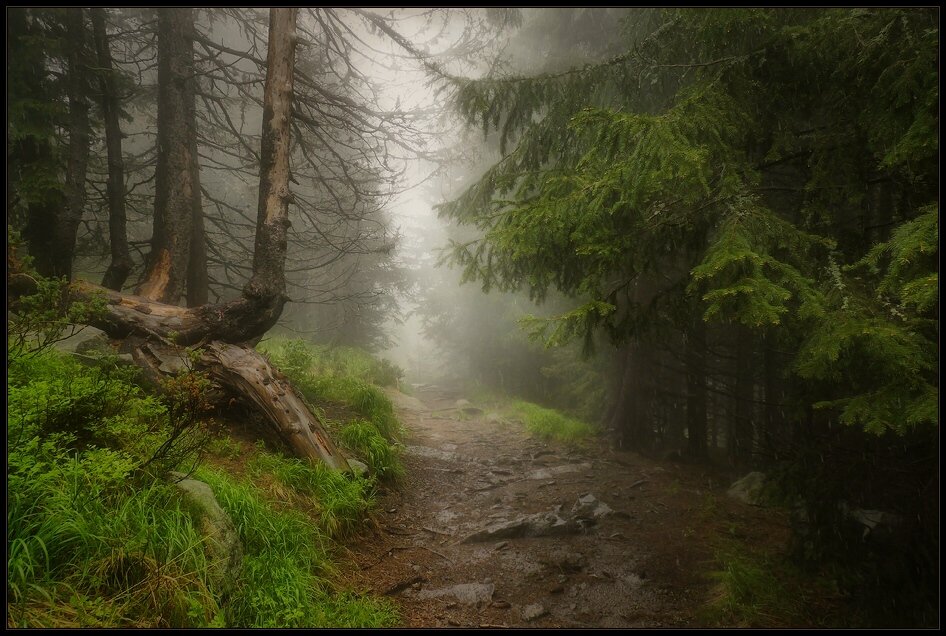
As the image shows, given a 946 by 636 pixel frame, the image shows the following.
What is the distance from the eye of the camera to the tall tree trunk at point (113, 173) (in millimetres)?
6574

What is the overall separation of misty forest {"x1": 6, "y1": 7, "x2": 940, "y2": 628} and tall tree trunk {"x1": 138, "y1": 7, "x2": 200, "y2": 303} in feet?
0.15

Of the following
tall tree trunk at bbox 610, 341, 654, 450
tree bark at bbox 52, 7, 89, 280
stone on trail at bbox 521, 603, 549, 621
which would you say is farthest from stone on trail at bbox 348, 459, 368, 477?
tall tree trunk at bbox 610, 341, 654, 450

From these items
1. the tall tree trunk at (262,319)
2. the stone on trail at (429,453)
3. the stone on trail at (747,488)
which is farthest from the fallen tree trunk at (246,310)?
the stone on trail at (747,488)

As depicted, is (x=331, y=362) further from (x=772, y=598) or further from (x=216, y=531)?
(x=772, y=598)

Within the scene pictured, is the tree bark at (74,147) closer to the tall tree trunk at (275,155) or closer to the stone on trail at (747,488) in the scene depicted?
the tall tree trunk at (275,155)

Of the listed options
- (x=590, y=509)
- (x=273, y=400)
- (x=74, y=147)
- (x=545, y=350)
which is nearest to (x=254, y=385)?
(x=273, y=400)

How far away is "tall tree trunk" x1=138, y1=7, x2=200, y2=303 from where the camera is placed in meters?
6.75

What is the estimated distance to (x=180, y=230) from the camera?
6.87 m

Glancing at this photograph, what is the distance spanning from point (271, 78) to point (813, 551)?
935 cm

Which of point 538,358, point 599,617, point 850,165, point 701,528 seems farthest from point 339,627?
point 538,358

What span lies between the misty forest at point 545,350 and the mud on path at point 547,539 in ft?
0.15

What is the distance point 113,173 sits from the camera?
6.64m

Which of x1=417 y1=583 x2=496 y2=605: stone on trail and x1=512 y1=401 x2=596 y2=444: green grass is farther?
x1=512 y1=401 x2=596 y2=444: green grass

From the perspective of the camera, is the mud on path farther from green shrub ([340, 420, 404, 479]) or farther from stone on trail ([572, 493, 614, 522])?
green shrub ([340, 420, 404, 479])
